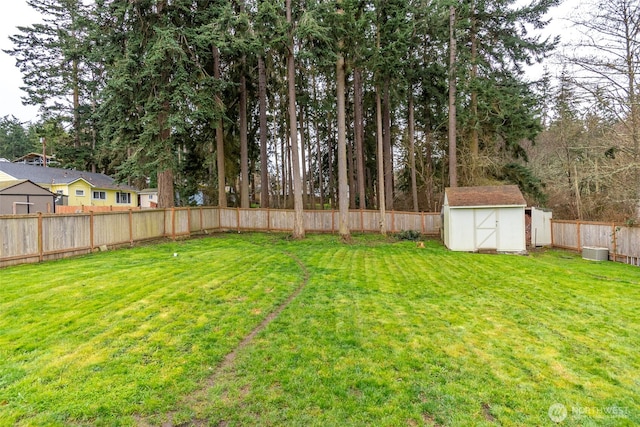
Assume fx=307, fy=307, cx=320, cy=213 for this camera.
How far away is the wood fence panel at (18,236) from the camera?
25.5ft

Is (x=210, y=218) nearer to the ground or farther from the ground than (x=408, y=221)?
farther from the ground

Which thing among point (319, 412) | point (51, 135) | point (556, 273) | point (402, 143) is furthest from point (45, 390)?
point (51, 135)

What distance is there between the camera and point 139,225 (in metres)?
12.3

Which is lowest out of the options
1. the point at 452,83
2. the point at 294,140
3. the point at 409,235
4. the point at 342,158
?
the point at 409,235

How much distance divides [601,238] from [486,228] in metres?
4.33

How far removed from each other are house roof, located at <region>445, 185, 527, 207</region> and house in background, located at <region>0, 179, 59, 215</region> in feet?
70.5

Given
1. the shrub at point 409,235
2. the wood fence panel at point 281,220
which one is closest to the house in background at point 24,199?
the wood fence panel at point 281,220

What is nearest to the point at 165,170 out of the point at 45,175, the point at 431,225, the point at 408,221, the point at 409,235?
the point at 409,235

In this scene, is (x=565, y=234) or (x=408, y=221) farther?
(x=408, y=221)

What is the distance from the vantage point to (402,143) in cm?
2256

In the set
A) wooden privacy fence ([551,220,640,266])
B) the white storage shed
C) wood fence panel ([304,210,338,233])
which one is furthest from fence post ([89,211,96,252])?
wooden privacy fence ([551,220,640,266])

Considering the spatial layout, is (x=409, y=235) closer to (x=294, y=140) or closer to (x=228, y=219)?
(x=294, y=140)

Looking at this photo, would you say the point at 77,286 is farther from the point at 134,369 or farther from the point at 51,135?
the point at 51,135

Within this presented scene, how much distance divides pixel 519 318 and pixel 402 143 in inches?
743
